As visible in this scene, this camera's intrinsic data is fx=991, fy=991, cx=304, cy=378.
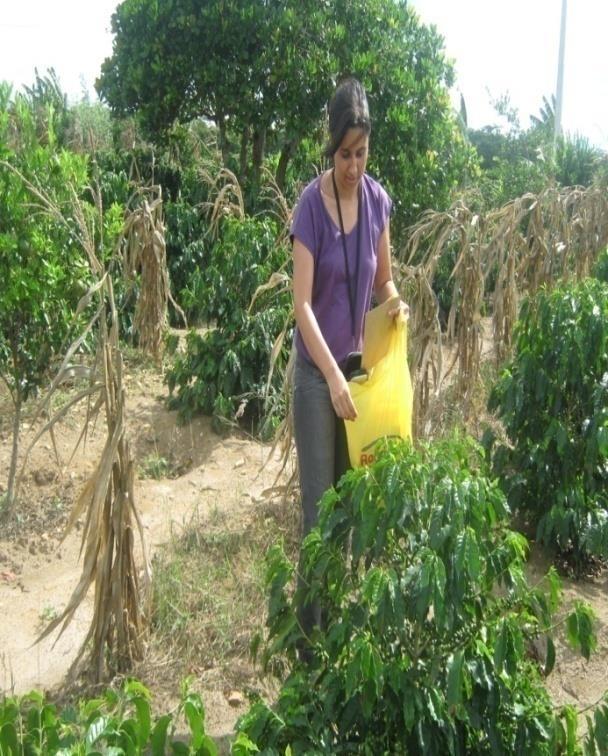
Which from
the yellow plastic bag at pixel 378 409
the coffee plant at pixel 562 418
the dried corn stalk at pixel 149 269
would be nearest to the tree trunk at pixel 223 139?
the dried corn stalk at pixel 149 269

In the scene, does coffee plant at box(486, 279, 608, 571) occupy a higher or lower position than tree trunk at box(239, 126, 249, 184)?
lower

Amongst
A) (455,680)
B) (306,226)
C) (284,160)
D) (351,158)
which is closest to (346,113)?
(351,158)

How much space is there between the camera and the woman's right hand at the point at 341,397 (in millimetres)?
2668

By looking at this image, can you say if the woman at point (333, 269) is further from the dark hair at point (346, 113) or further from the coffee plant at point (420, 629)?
the coffee plant at point (420, 629)

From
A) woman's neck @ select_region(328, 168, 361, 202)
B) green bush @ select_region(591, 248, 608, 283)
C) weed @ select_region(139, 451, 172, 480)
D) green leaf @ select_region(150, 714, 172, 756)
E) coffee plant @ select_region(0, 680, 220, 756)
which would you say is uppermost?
woman's neck @ select_region(328, 168, 361, 202)

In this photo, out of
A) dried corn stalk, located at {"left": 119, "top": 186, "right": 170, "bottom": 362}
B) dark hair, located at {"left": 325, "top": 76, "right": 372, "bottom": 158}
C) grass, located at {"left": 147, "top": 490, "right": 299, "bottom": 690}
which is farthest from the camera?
dried corn stalk, located at {"left": 119, "top": 186, "right": 170, "bottom": 362}

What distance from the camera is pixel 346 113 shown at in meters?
2.80

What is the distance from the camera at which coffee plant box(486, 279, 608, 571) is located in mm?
3855

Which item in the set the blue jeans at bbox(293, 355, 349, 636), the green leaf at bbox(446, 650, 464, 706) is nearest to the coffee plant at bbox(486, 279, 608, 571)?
the blue jeans at bbox(293, 355, 349, 636)

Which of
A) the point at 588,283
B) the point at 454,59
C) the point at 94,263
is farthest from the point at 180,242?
the point at 94,263

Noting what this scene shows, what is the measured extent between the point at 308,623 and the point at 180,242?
7624 millimetres

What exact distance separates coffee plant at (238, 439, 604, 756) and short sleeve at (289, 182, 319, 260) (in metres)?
0.80

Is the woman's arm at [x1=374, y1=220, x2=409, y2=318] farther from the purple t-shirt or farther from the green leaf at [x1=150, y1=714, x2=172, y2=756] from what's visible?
the green leaf at [x1=150, y1=714, x2=172, y2=756]

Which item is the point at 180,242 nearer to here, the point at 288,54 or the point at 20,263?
the point at 288,54
